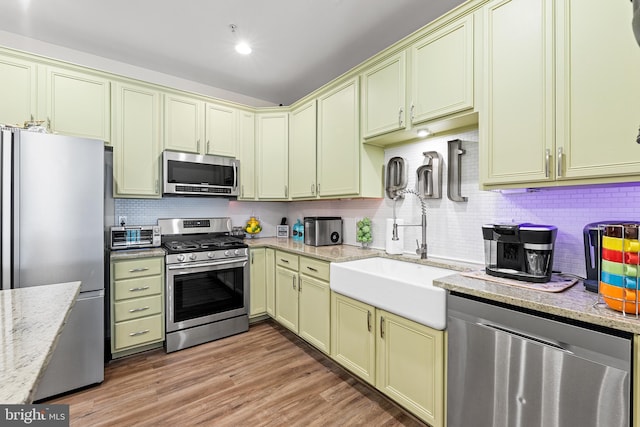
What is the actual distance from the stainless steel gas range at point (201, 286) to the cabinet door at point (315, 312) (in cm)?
76

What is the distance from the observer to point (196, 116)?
10.2ft

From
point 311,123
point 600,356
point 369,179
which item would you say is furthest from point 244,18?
point 600,356

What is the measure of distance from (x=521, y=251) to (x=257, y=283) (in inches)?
98.5

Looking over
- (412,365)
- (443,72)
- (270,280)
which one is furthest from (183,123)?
(412,365)

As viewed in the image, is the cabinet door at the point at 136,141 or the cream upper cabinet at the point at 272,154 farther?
the cream upper cabinet at the point at 272,154

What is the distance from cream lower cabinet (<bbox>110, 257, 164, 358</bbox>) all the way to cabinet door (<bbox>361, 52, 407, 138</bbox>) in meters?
2.27

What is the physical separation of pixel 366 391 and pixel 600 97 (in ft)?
7.19

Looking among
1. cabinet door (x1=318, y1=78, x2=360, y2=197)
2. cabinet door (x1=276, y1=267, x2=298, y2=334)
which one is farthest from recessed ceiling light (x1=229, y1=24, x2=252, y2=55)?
cabinet door (x1=276, y1=267, x2=298, y2=334)

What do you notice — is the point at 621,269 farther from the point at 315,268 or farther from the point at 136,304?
the point at 136,304

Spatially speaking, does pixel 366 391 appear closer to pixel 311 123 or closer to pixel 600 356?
pixel 600 356

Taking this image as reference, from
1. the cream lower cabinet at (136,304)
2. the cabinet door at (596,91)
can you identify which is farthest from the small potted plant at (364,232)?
the cream lower cabinet at (136,304)

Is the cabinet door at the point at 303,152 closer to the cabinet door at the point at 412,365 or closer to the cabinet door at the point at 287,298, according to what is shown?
the cabinet door at the point at 287,298

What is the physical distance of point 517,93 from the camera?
60.6 inches

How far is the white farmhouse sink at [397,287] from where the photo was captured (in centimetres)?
155
